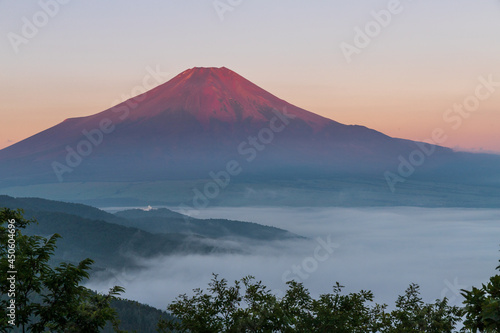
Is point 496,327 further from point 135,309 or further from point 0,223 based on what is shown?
point 135,309

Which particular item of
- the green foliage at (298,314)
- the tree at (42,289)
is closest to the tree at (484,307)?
the green foliage at (298,314)

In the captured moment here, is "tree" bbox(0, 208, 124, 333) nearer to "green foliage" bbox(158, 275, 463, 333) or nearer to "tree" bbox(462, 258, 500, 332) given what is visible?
"green foliage" bbox(158, 275, 463, 333)

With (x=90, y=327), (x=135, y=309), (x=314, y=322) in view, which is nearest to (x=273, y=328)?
(x=314, y=322)

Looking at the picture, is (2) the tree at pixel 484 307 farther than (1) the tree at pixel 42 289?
No

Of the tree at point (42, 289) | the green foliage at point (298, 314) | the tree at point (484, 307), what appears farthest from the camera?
the green foliage at point (298, 314)

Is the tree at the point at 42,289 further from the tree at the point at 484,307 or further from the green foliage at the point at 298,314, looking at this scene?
the tree at the point at 484,307

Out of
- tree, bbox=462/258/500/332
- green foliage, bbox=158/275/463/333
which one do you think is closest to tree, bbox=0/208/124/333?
green foliage, bbox=158/275/463/333
